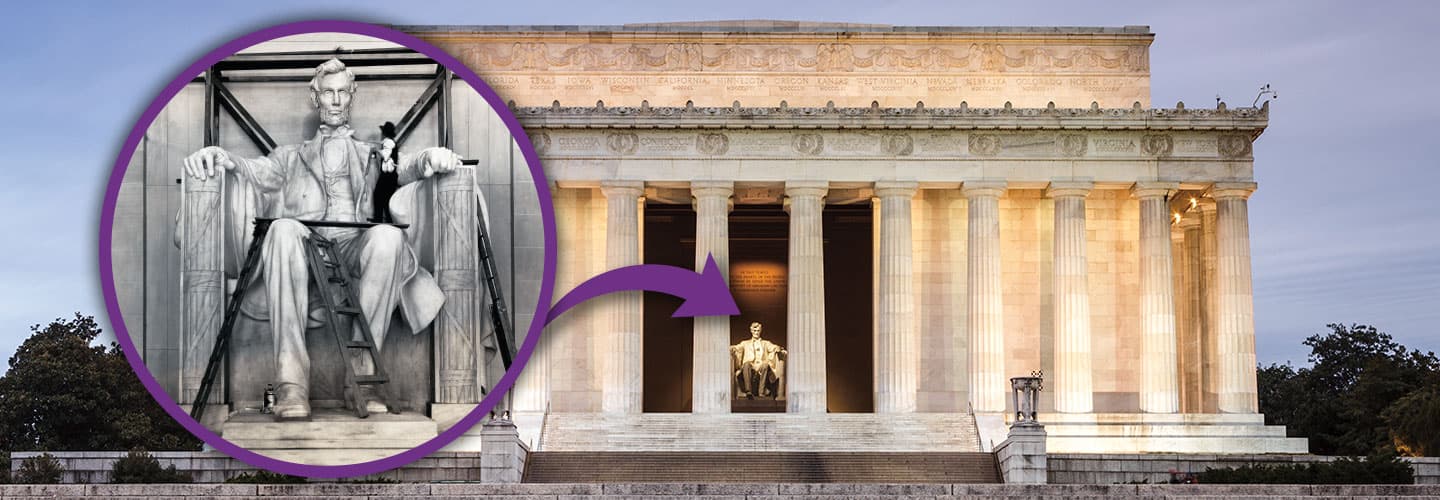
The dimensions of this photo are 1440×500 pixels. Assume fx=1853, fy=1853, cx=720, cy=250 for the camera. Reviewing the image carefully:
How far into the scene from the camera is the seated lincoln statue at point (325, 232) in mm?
34188

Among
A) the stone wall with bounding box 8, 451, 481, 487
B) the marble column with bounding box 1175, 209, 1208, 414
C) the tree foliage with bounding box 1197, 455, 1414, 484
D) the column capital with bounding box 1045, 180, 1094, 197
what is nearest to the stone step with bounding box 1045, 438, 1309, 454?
the marble column with bounding box 1175, 209, 1208, 414

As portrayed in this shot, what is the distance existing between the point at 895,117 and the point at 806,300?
242 inches

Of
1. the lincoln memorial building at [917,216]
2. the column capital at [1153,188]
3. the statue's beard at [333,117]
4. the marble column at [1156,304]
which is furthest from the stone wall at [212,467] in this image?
the column capital at [1153,188]

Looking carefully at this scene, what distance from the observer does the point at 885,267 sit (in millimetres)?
56531

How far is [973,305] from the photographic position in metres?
56.5

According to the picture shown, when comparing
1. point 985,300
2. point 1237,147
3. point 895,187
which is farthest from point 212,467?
point 1237,147

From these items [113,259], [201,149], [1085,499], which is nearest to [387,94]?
[201,149]

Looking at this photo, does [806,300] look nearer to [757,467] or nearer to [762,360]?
[762,360]

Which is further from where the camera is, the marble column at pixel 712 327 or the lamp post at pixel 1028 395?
the marble column at pixel 712 327

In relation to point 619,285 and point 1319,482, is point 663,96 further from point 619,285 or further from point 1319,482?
point 1319,482

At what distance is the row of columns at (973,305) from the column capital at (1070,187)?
0.03 metres

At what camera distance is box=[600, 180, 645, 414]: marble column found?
56.0 meters

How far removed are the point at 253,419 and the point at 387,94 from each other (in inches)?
260

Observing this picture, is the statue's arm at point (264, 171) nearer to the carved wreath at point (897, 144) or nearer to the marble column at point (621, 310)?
the marble column at point (621, 310)
